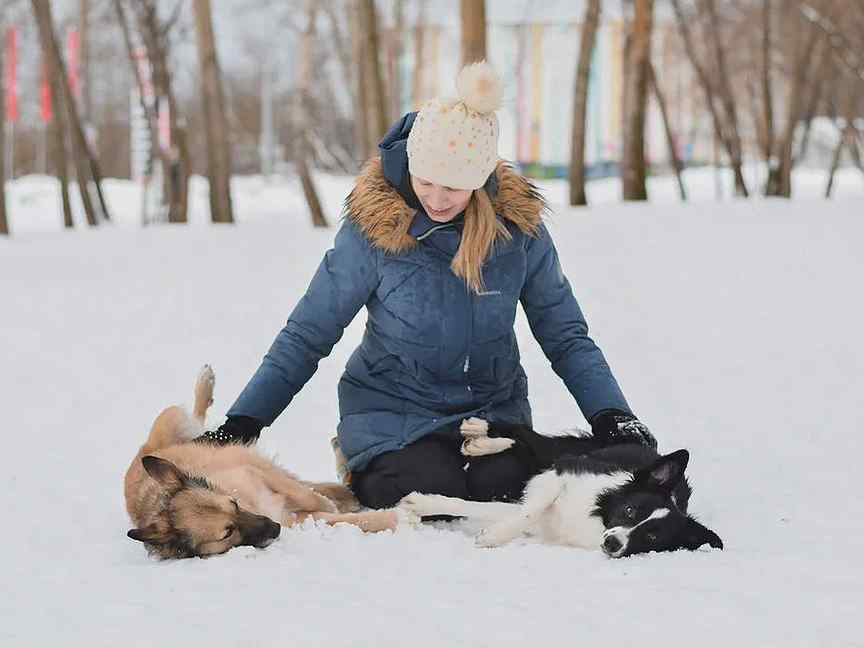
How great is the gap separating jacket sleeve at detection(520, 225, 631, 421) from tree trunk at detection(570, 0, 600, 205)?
43.8 ft

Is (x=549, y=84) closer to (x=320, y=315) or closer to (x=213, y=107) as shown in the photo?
(x=213, y=107)

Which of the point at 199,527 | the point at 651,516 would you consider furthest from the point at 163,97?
the point at 651,516

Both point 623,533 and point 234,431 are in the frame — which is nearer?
point 623,533

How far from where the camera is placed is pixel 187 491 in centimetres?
416

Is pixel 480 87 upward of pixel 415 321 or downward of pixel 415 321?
upward

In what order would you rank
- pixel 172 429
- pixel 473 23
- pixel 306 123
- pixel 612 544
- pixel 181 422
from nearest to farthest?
pixel 612 544, pixel 172 429, pixel 181 422, pixel 473 23, pixel 306 123

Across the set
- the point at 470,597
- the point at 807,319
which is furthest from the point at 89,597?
the point at 807,319

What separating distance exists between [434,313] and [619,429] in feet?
2.62

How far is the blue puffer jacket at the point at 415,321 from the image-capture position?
4.58 metres

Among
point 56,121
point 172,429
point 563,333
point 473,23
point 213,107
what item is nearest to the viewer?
point 563,333

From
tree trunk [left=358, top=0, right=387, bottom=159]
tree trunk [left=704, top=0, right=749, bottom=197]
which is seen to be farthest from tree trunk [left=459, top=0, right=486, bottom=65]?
tree trunk [left=704, top=0, right=749, bottom=197]

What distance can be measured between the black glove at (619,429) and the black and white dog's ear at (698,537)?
1.67ft

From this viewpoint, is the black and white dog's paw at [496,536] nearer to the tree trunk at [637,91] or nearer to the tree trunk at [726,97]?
the tree trunk at [637,91]

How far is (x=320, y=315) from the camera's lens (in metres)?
4.62
